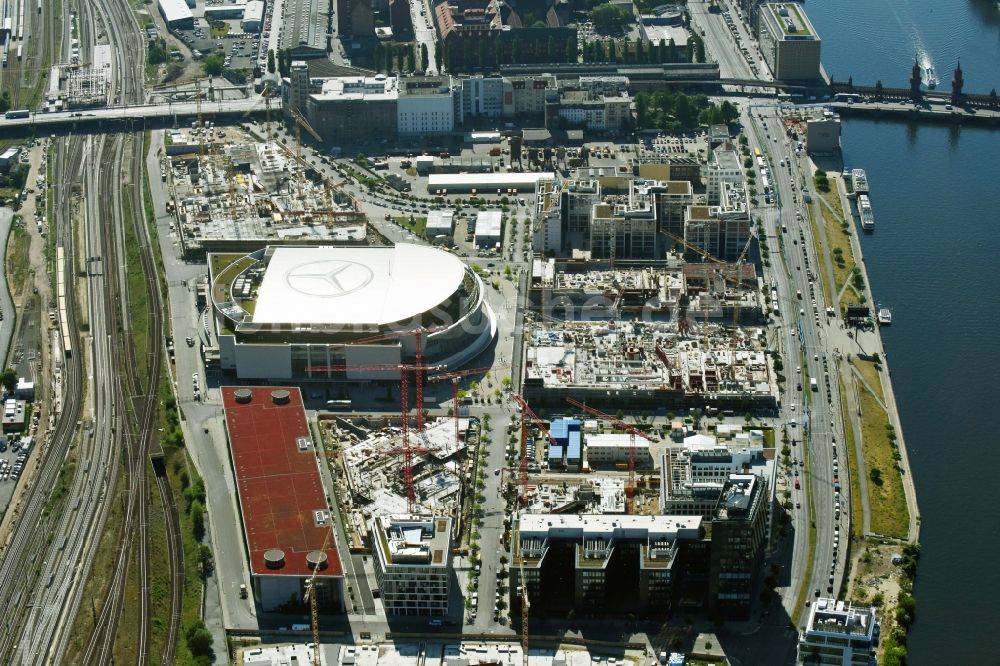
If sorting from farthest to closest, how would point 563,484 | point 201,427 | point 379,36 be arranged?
1. point 379,36
2. point 201,427
3. point 563,484

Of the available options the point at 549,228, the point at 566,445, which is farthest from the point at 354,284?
the point at 566,445

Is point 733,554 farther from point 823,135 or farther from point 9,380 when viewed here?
point 823,135

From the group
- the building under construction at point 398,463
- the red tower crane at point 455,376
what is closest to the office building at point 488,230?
the red tower crane at point 455,376

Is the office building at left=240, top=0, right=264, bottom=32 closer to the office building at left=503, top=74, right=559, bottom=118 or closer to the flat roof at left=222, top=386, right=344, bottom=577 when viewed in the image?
the office building at left=503, top=74, right=559, bottom=118

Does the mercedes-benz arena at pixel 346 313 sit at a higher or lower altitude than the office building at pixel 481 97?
lower

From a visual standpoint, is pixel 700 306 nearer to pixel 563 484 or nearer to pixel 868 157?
pixel 563 484

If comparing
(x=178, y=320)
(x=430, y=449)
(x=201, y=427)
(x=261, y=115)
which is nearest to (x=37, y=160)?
(x=261, y=115)

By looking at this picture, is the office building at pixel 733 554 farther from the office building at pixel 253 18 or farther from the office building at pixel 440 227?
the office building at pixel 253 18
